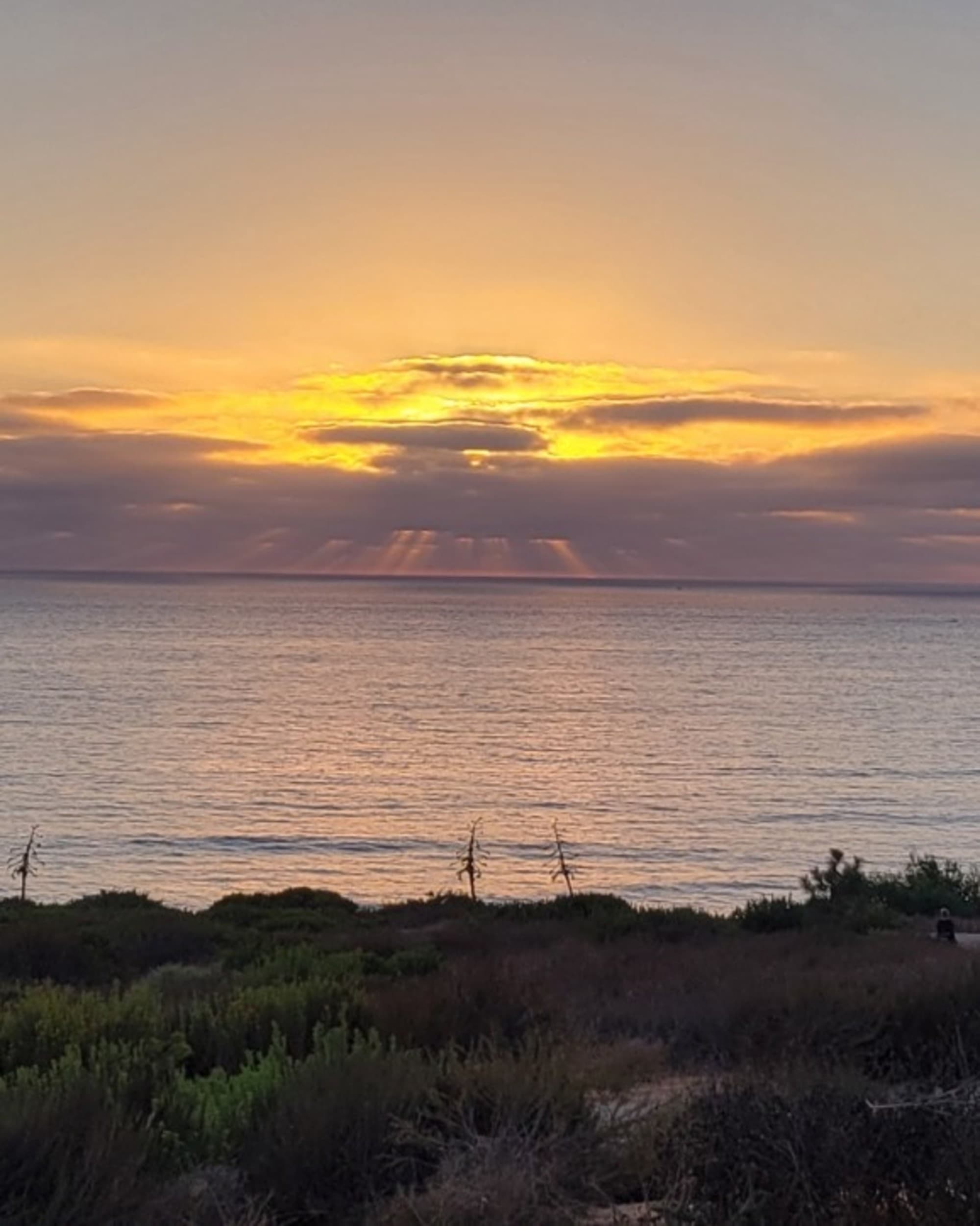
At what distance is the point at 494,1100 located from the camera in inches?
221

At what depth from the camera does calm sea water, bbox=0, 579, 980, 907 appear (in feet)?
122

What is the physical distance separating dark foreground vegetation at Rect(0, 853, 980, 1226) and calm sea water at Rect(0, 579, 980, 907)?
82.0ft

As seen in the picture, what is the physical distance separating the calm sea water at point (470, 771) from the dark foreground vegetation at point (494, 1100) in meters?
25.0

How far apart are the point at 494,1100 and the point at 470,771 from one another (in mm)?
50728

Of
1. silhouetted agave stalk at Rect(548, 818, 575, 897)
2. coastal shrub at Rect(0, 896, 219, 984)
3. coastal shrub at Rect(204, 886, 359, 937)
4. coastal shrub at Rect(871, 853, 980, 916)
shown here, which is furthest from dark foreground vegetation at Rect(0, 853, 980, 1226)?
silhouetted agave stalk at Rect(548, 818, 575, 897)

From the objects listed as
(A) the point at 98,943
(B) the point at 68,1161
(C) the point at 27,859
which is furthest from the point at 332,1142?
(C) the point at 27,859

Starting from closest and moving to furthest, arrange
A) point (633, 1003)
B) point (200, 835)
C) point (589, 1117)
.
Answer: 1. point (589, 1117)
2. point (633, 1003)
3. point (200, 835)

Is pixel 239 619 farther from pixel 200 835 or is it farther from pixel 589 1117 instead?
pixel 589 1117

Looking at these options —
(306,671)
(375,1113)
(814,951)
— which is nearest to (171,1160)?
(375,1113)

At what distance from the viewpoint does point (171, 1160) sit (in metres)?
5.09

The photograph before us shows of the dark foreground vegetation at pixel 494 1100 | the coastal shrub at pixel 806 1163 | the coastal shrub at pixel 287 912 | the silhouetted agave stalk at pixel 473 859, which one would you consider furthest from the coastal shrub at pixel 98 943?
the coastal shrub at pixel 806 1163

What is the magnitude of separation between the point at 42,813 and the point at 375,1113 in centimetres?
4078

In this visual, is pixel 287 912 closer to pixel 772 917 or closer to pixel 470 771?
pixel 772 917

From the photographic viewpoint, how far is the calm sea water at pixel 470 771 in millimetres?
37188
